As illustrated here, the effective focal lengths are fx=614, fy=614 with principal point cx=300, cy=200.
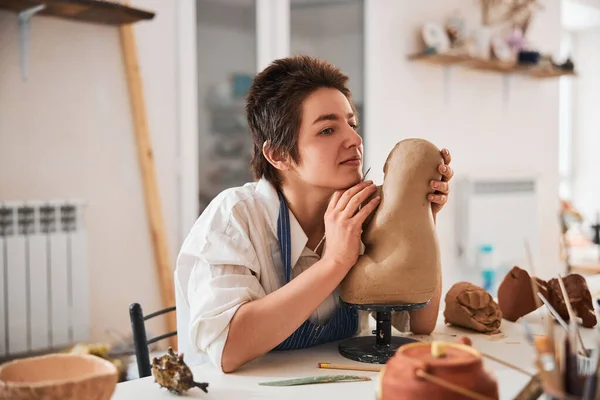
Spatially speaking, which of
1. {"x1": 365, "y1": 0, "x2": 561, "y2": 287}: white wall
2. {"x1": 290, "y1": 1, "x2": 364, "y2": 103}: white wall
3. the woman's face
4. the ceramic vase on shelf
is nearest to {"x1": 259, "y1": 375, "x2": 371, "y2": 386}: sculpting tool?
the woman's face

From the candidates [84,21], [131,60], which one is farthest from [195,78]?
[84,21]

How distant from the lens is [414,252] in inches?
42.9

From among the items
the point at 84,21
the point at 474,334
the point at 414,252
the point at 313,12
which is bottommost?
the point at 474,334

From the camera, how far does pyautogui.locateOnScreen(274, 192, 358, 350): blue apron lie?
123cm

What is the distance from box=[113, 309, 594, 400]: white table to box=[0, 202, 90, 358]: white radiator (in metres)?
1.54

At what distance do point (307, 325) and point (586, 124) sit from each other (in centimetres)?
509

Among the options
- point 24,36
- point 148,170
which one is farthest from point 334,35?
point 24,36

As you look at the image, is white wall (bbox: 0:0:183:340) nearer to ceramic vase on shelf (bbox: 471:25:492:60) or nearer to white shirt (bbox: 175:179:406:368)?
white shirt (bbox: 175:179:406:368)

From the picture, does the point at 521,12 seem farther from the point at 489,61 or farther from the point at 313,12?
the point at 313,12

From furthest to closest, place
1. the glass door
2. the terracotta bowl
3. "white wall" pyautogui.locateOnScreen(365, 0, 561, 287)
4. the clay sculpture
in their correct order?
"white wall" pyautogui.locateOnScreen(365, 0, 561, 287) < the glass door < the clay sculpture < the terracotta bowl

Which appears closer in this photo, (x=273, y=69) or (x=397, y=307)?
(x=397, y=307)

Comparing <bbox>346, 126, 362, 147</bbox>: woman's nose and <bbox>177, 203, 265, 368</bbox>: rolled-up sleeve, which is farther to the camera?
<bbox>346, 126, 362, 147</bbox>: woman's nose

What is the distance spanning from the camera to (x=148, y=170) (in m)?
2.75

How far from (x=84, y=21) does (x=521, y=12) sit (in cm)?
309
